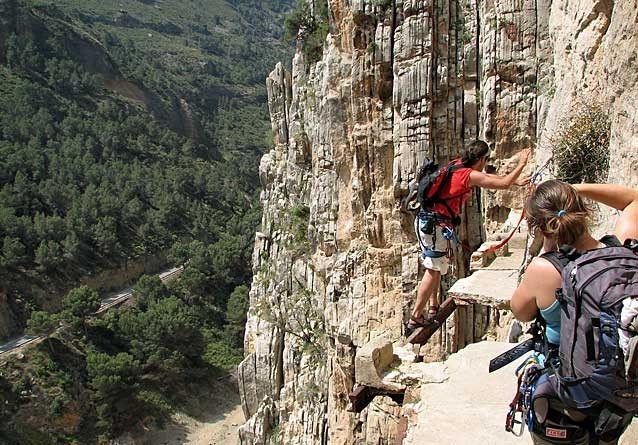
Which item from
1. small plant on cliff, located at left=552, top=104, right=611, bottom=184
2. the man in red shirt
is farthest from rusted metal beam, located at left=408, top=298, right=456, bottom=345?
small plant on cliff, located at left=552, top=104, right=611, bottom=184

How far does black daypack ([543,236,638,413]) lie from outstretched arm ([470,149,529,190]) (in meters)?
2.24

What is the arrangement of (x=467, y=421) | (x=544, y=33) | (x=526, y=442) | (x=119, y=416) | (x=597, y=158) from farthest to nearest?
(x=119, y=416) → (x=544, y=33) → (x=597, y=158) → (x=467, y=421) → (x=526, y=442)

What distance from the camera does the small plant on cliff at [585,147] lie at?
16.4 feet

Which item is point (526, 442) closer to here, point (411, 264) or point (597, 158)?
point (597, 158)

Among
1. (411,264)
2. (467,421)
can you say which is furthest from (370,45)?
(467,421)

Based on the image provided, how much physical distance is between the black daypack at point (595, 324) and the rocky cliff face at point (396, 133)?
7.32 feet

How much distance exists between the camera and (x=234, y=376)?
30859 millimetres

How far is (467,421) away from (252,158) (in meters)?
62.2

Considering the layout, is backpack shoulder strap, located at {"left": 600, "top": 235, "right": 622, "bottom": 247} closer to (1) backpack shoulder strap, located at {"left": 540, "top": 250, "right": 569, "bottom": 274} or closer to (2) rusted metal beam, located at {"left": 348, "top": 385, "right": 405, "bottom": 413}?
(1) backpack shoulder strap, located at {"left": 540, "top": 250, "right": 569, "bottom": 274}

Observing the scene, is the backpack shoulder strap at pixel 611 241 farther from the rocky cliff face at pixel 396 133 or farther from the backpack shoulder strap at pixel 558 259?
the rocky cliff face at pixel 396 133

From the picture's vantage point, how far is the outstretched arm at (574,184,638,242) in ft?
9.44

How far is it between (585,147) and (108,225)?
3565 cm

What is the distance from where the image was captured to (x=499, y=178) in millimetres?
4746

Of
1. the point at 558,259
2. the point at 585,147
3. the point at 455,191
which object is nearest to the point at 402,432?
the point at 558,259
